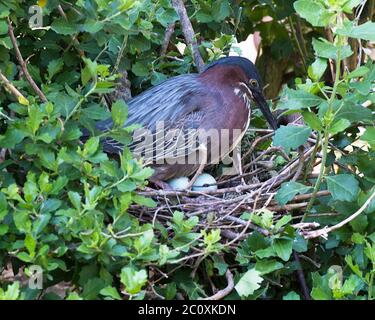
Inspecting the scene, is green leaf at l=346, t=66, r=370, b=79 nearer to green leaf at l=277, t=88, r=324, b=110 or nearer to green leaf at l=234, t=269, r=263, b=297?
green leaf at l=277, t=88, r=324, b=110

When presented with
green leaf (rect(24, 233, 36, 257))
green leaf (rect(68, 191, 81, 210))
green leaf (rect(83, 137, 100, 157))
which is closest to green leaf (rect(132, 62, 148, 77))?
green leaf (rect(83, 137, 100, 157))

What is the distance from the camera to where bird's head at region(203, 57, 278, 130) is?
16.2ft

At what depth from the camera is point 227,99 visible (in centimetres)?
499

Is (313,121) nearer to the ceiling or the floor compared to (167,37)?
nearer to the ceiling

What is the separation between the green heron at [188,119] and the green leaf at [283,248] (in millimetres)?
1140

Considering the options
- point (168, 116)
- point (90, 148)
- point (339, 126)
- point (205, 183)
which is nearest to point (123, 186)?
point (90, 148)

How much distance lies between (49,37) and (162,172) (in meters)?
0.95

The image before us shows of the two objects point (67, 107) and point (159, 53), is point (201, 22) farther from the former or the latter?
point (67, 107)

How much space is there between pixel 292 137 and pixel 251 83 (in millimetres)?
1377

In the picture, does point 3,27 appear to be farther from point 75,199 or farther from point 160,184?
Result: point 160,184

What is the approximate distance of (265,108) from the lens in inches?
202

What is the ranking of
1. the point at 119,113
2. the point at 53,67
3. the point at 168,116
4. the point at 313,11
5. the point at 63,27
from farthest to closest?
the point at 168,116
the point at 53,67
the point at 63,27
the point at 119,113
the point at 313,11
